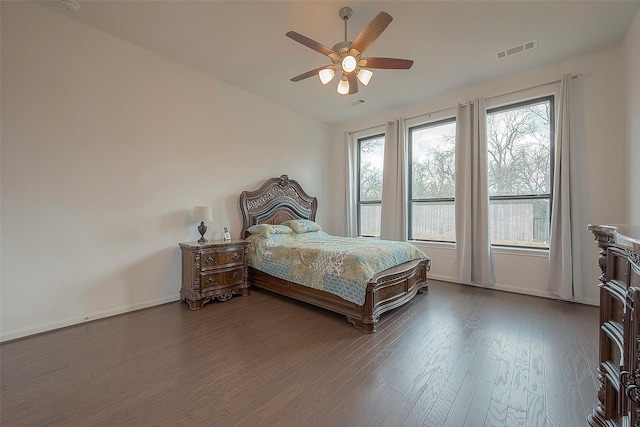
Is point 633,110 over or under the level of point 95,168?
over

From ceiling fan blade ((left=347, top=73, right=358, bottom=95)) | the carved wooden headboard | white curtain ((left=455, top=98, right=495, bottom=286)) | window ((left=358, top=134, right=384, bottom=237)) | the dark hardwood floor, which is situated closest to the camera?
the dark hardwood floor

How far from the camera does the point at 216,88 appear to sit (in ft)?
12.8

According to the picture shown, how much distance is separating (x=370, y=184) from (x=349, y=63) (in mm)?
3313

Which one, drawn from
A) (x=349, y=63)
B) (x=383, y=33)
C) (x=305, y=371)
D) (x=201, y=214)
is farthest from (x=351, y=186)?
(x=305, y=371)

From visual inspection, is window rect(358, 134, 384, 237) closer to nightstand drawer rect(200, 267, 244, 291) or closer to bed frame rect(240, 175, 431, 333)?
bed frame rect(240, 175, 431, 333)

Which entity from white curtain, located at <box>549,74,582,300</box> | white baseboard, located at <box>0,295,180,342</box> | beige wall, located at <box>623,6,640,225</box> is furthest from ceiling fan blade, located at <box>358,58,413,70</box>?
white baseboard, located at <box>0,295,180,342</box>

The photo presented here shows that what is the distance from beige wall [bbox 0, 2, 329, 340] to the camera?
95.7 inches

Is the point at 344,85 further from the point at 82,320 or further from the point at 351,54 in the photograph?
the point at 82,320

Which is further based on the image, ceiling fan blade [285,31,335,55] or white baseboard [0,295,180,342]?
white baseboard [0,295,180,342]

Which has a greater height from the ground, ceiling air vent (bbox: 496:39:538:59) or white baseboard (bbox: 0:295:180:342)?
ceiling air vent (bbox: 496:39:538:59)

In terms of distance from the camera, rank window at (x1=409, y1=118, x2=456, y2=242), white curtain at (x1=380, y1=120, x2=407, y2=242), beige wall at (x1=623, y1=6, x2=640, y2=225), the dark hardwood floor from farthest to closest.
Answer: white curtain at (x1=380, y1=120, x2=407, y2=242) < window at (x1=409, y1=118, x2=456, y2=242) < beige wall at (x1=623, y1=6, x2=640, y2=225) < the dark hardwood floor

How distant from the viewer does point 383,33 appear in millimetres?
2822

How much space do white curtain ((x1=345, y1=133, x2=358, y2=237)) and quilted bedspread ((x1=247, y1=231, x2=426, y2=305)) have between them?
6.32 ft

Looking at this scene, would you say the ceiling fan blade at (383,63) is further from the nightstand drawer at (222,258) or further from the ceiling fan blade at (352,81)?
the nightstand drawer at (222,258)
